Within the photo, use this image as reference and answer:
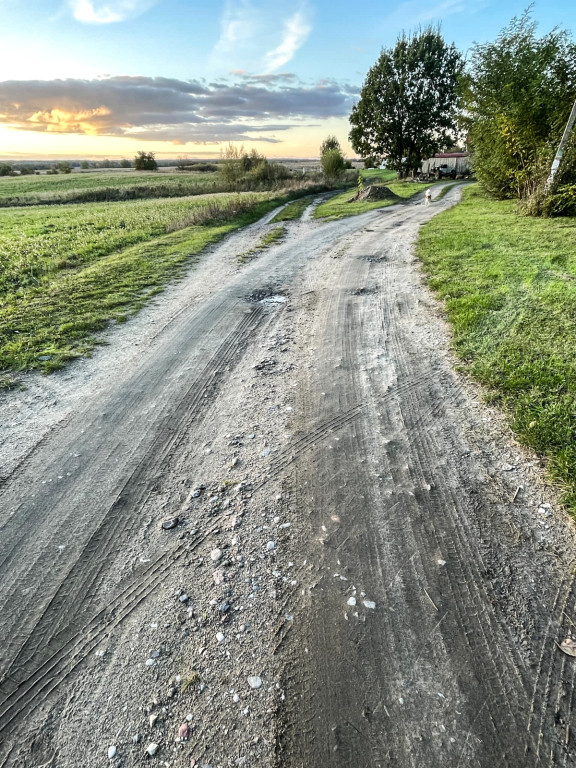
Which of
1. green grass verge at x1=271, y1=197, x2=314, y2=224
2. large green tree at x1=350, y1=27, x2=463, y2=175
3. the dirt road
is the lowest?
the dirt road

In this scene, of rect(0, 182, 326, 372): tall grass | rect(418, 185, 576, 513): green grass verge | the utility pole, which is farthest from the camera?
the utility pole

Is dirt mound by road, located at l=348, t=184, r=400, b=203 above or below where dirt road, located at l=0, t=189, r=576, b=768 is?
above

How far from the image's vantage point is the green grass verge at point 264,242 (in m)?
11.1

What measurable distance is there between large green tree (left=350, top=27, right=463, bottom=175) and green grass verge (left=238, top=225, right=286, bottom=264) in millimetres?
34512

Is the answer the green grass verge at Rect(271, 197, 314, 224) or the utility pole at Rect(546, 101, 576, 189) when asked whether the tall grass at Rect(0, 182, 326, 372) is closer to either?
the green grass verge at Rect(271, 197, 314, 224)

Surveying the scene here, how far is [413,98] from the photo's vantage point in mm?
39781

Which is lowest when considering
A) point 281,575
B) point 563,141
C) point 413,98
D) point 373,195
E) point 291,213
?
point 281,575

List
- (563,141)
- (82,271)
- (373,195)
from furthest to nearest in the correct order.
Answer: (373,195)
(563,141)
(82,271)

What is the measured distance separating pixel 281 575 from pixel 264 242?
12.0 meters

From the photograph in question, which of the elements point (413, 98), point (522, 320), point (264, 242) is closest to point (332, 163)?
point (413, 98)

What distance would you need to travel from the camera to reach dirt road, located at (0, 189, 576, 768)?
6.55 feet

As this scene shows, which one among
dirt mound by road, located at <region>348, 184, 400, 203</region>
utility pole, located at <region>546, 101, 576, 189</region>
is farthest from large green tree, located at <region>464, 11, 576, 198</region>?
dirt mound by road, located at <region>348, 184, 400, 203</region>

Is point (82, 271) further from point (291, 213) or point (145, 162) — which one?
point (145, 162)

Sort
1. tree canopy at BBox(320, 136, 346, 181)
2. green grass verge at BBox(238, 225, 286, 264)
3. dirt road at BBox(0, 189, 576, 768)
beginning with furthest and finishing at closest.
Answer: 1. tree canopy at BBox(320, 136, 346, 181)
2. green grass verge at BBox(238, 225, 286, 264)
3. dirt road at BBox(0, 189, 576, 768)
